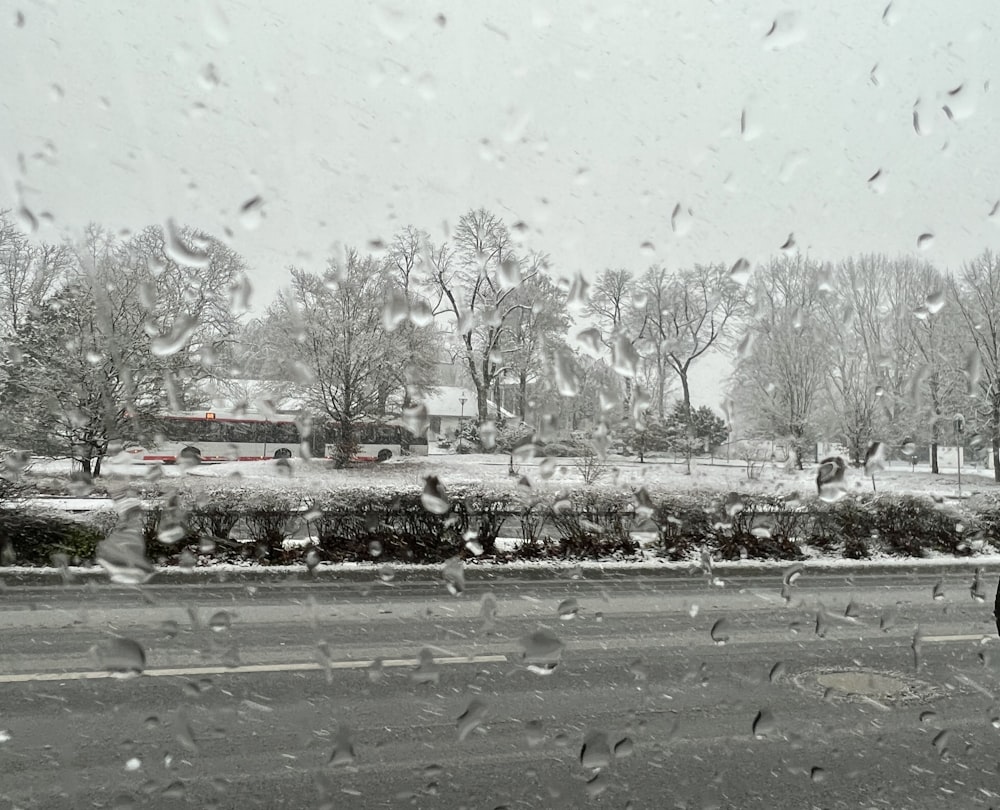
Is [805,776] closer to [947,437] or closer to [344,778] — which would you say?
[344,778]

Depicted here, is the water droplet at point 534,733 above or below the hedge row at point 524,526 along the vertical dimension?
below

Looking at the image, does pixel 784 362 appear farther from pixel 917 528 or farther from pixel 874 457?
pixel 917 528

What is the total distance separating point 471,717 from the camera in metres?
Answer: 3.44

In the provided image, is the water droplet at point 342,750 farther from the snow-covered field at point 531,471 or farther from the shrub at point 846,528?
the shrub at point 846,528

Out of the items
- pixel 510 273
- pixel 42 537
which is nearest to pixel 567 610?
pixel 510 273

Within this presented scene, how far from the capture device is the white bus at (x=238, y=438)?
4117 mm

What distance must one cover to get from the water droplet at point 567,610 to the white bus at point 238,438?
6.25 feet

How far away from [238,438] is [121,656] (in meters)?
1.56

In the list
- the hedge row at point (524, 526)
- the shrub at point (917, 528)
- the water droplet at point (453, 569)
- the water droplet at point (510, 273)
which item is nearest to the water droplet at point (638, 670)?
the water droplet at point (510, 273)

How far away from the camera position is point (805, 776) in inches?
110

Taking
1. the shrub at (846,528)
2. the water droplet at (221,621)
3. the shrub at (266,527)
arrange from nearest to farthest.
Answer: the water droplet at (221,621)
the shrub at (266,527)
the shrub at (846,528)

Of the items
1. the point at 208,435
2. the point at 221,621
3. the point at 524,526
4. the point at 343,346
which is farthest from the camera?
the point at 524,526

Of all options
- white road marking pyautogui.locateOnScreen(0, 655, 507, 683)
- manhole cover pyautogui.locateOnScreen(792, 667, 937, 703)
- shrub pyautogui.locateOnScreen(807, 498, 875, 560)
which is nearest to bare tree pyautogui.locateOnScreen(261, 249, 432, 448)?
white road marking pyautogui.locateOnScreen(0, 655, 507, 683)

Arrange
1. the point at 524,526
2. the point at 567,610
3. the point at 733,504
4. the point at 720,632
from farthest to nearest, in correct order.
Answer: the point at 524,526 < the point at 733,504 < the point at 567,610 < the point at 720,632
